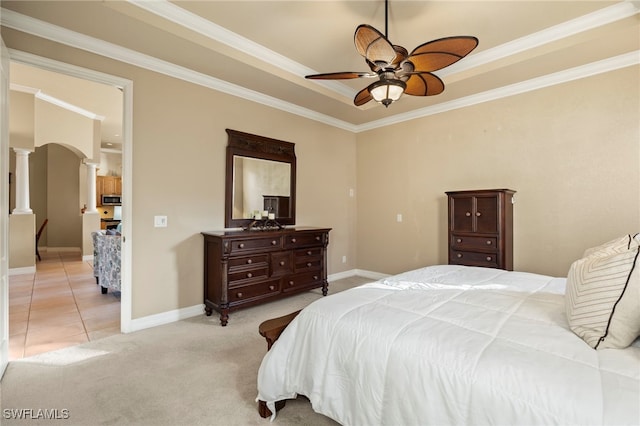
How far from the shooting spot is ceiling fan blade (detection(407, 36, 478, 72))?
1.96 m

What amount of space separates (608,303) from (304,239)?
3.10 meters

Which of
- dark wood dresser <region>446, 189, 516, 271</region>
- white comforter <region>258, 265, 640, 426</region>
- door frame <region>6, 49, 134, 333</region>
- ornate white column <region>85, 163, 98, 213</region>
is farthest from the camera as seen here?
ornate white column <region>85, 163, 98, 213</region>

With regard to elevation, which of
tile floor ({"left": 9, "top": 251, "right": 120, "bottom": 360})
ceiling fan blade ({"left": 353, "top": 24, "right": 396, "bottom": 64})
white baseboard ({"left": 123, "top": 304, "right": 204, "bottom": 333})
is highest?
ceiling fan blade ({"left": 353, "top": 24, "right": 396, "bottom": 64})

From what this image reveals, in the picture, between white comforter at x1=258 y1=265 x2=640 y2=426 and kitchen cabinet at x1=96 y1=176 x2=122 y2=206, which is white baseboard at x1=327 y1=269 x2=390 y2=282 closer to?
white comforter at x1=258 y1=265 x2=640 y2=426

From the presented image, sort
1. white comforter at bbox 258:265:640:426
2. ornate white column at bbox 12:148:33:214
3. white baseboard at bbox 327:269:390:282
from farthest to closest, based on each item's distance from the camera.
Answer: ornate white column at bbox 12:148:33:214 < white baseboard at bbox 327:269:390:282 < white comforter at bbox 258:265:640:426

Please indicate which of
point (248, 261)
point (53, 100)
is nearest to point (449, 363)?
point (248, 261)

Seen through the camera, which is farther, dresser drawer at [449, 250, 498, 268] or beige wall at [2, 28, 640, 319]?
dresser drawer at [449, 250, 498, 268]

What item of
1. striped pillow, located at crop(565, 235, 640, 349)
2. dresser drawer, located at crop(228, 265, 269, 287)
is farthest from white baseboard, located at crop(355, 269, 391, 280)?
striped pillow, located at crop(565, 235, 640, 349)

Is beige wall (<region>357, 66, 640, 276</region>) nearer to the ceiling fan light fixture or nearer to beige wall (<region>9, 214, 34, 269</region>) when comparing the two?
the ceiling fan light fixture

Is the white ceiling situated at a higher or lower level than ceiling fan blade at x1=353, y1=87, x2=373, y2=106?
higher

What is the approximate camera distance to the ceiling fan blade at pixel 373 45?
1880 millimetres

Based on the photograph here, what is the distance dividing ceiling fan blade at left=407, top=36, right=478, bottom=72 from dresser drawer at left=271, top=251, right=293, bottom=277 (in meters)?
2.45

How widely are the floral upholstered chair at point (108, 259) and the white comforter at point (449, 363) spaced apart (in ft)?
10.3

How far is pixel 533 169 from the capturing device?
3551 millimetres
